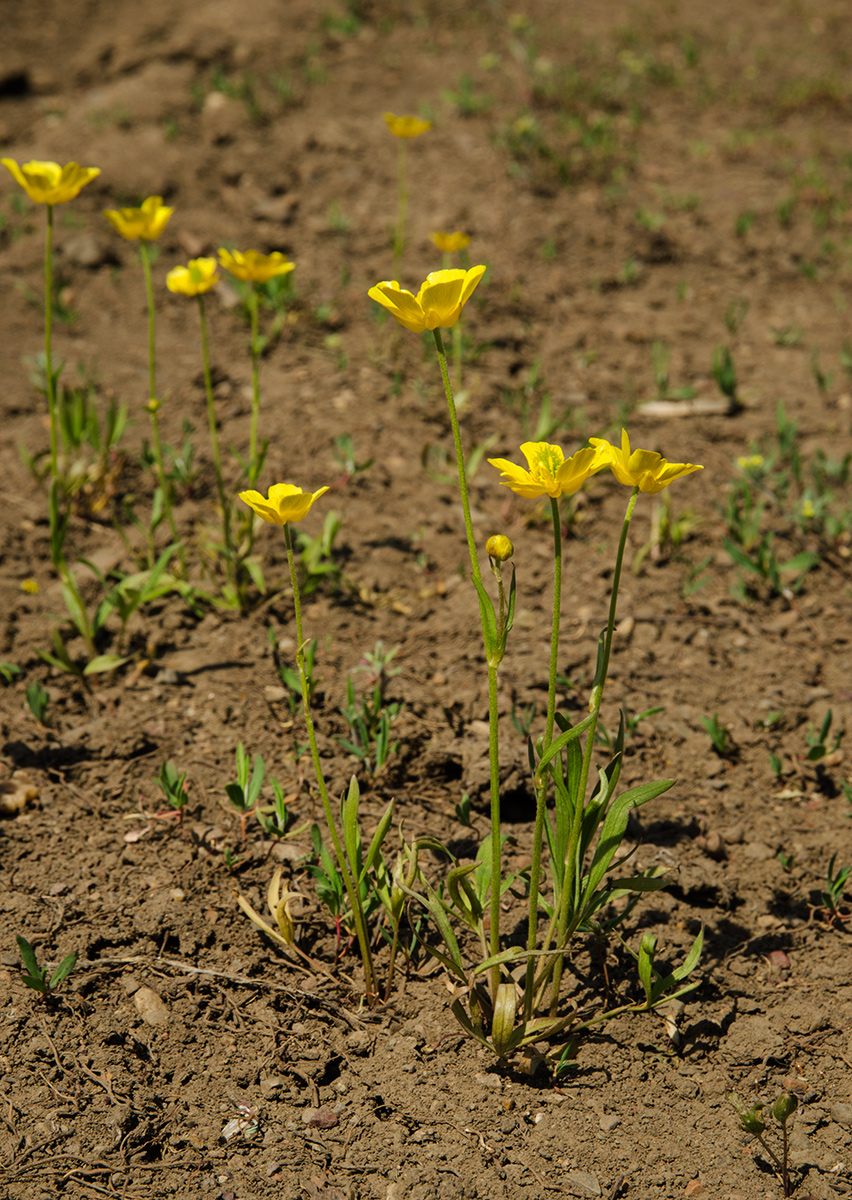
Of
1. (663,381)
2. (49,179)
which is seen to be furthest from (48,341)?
(663,381)

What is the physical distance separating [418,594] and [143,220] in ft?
4.45

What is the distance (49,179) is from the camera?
225 centimetres

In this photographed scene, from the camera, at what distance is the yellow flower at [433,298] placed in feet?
4.97

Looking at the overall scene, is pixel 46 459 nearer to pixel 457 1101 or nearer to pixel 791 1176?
pixel 457 1101

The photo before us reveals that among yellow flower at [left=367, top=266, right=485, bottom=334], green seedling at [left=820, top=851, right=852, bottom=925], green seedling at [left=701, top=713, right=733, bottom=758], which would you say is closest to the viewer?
yellow flower at [left=367, top=266, right=485, bottom=334]

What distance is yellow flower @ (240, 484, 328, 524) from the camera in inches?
63.1

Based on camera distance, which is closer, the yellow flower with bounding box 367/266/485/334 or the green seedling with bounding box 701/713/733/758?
the yellow flower with bounding box 367/266/485/334

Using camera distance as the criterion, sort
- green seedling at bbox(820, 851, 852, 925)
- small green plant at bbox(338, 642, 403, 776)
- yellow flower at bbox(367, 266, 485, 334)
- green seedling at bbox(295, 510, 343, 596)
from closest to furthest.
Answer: yellow flower at bbox(367, 266, 485, 334) < green seedling at bbox(820, 851, 852, 925) < small green plant at bbox(338, 642, 403, 776) < green seedling at bbox(295, 510, 343, 596)

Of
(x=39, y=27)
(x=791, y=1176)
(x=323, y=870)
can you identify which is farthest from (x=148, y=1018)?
(x=39, y=27)

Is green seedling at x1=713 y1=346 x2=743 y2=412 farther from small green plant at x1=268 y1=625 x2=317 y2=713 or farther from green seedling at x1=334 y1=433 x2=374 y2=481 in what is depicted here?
small green plant at x1=268 y1=625 x2=317 y2=713

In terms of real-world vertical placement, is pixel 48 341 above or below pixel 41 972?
above

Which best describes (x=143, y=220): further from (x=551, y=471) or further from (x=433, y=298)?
(x=551, y=471)

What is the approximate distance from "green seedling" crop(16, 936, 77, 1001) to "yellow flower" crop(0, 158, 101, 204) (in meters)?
1.67

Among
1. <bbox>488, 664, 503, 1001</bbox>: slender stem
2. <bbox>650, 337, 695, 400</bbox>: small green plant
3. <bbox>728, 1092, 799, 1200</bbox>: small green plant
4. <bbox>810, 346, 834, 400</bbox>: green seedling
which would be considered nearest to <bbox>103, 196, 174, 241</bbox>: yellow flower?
<bbox>488, 664, 503, 1001</bbox>: slender stem
